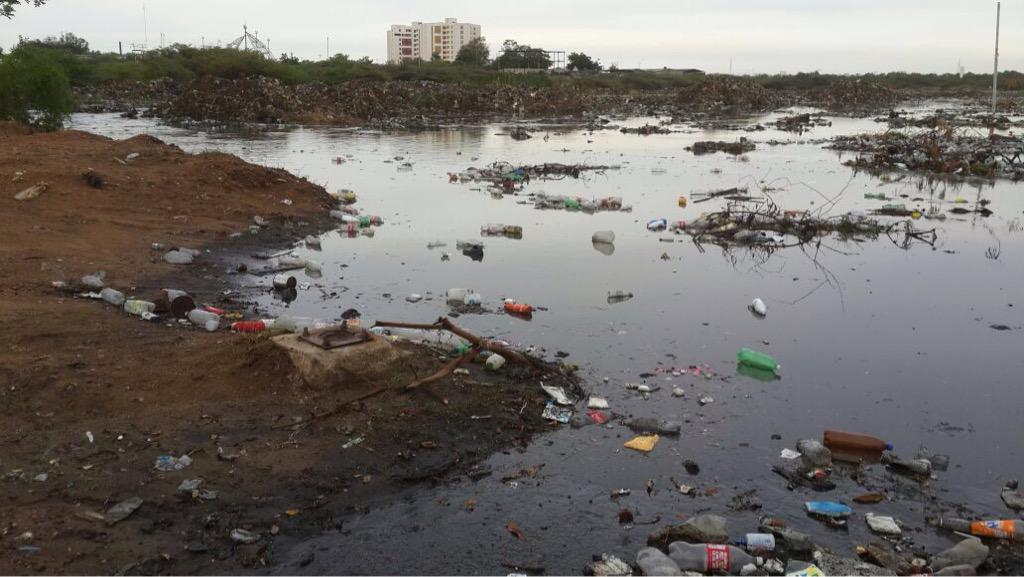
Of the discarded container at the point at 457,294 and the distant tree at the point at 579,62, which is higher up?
the distant tree at the point at 579,62

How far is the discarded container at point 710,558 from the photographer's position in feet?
8.90

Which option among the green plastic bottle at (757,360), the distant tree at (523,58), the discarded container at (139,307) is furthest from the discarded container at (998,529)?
the distant tree at (523,58)

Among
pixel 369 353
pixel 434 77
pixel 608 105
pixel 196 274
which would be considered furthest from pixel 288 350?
pixel 434 77

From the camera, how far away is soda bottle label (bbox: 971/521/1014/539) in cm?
290

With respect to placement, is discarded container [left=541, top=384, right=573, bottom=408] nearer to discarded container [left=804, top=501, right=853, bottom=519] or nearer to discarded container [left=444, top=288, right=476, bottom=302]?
discarded container [left=804, top=501, right=853, bottom=519]

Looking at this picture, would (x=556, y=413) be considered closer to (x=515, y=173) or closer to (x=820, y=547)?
(x=820, y=547)

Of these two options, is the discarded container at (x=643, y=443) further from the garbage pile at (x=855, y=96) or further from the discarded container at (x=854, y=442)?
the garbage pile at (x=855, y=96)

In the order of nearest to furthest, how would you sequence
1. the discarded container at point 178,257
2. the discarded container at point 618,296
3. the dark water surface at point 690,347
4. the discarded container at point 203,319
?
the dark water surface at point 690,347
the discarded container at point 203,319
the discarded container at point 618,296
the discarded container at point 178,257

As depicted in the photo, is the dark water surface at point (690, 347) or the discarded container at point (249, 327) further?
the discarded container at point (249, 327)

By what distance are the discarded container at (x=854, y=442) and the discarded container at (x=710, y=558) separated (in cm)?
112

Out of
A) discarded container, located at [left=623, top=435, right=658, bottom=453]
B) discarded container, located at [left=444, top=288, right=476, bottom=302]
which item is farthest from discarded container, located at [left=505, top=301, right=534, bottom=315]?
discarded container, located at [left=623, top=435, right=658, bottom=453]

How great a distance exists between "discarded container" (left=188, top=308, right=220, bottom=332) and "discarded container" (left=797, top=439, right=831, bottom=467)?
11.5 ft

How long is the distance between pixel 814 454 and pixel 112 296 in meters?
4.48

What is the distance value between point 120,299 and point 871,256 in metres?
6.62
